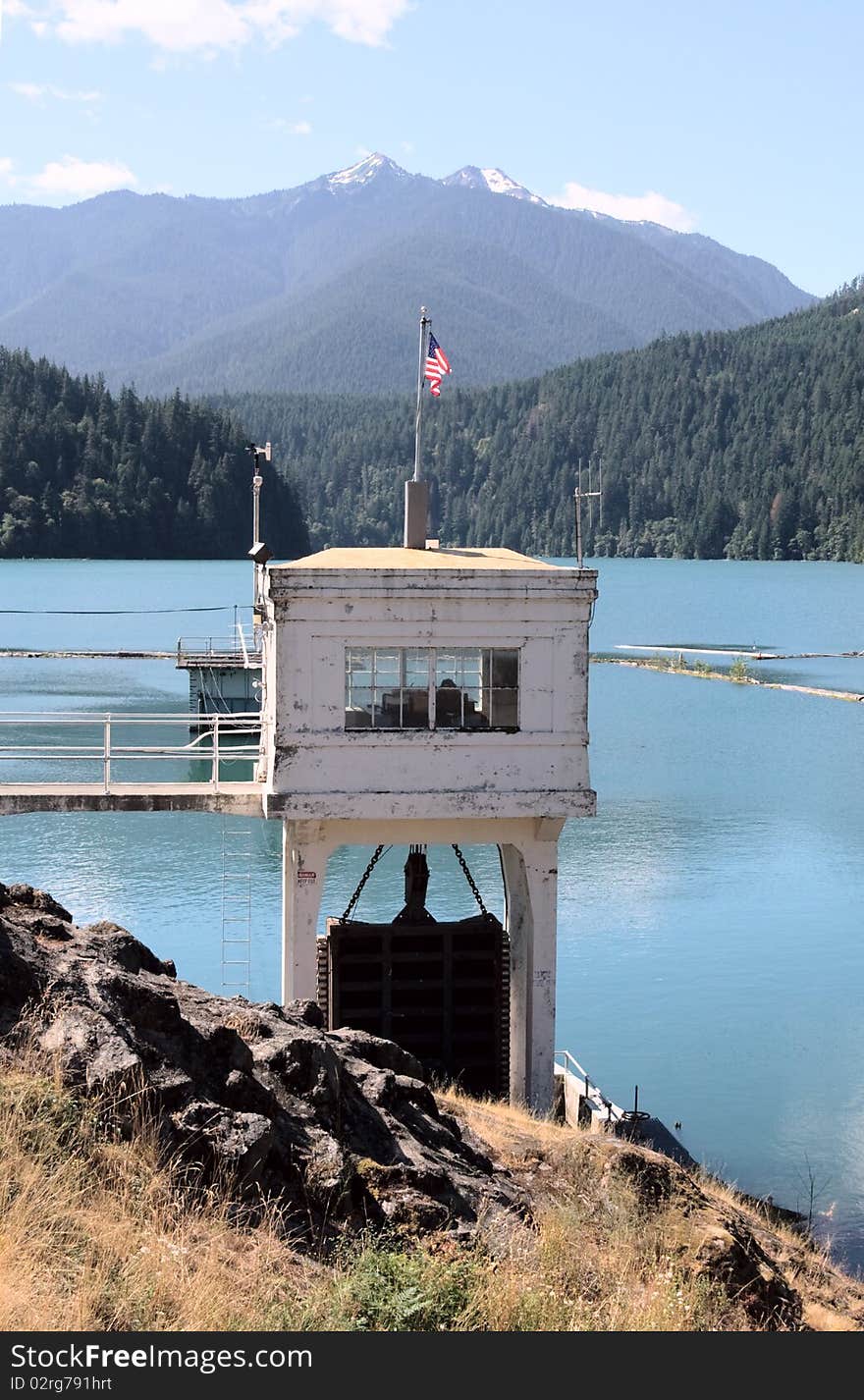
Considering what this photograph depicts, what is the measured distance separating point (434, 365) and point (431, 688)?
641cm

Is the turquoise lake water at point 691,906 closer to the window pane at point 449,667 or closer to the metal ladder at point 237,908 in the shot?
the metal ladder at point 237,908

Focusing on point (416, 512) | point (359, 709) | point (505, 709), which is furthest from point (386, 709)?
point (416, 512)

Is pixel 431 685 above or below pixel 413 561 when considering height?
below

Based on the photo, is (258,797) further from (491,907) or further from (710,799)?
(710,799)

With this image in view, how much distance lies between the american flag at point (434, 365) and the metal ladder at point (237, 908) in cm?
1307

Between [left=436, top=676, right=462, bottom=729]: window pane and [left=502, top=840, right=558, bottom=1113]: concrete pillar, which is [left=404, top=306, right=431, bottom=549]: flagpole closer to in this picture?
[left=436, top=676, right=462, bottom=729]: window pane

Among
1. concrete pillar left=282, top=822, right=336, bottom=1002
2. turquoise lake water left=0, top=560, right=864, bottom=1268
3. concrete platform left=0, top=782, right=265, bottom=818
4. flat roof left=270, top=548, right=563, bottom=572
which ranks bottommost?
turquoise lake water left=0, top=560, right=864, bottom=1268

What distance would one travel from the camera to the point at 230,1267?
888cm

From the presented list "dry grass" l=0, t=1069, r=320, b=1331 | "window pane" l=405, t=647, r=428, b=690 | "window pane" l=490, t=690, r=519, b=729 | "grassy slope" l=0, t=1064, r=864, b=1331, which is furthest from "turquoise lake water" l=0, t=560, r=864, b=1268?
"dry grass" l=0, t=1069, r=320, b=1331

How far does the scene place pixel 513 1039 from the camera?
22.4m

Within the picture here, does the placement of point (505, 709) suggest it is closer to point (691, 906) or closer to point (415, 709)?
point (415, 709)

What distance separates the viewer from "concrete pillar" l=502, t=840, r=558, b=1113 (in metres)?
21.2

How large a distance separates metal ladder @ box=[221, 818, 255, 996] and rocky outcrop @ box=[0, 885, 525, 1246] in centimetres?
1956

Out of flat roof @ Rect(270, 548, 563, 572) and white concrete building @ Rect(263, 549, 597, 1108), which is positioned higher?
flat roof @ Rect(270, 548, 563, 572)
